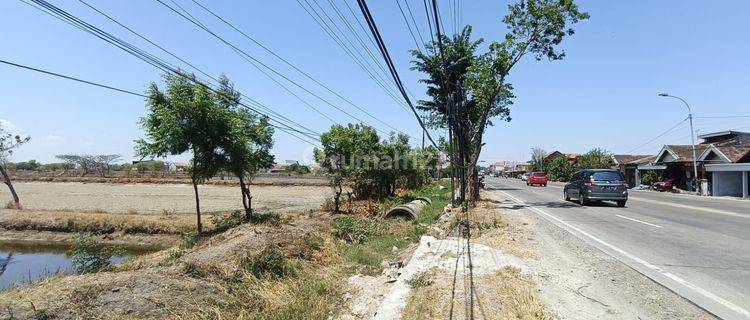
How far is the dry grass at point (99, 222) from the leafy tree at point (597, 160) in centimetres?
5923

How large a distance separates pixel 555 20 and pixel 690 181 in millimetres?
29871

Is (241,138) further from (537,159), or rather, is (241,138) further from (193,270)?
(537,159)

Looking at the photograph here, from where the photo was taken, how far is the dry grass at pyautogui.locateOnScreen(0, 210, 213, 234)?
21531 mm

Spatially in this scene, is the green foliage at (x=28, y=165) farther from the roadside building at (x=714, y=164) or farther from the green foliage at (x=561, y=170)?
the roadside building at (x=714, y=164)

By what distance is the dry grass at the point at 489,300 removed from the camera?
17.3 feet

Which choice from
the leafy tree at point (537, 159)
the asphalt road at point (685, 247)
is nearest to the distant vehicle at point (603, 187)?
the asphalt road at point (685, 247)

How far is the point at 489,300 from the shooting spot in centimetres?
579

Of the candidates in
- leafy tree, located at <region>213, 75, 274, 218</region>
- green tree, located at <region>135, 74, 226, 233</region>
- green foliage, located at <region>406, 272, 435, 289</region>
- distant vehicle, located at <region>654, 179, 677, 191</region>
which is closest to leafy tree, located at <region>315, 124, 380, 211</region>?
leafy tree, located at <region>213, 75, 274, 218</region>

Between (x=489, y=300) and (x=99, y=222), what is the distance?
72.2ft

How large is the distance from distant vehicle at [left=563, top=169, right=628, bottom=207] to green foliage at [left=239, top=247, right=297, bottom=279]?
1643 centimetres

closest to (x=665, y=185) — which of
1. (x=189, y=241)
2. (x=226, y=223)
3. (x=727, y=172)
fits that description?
(x=727, y=172)

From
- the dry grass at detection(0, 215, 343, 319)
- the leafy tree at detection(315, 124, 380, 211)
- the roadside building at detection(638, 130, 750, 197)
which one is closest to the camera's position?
the dry grass at detection(0, 215, 343, 319)

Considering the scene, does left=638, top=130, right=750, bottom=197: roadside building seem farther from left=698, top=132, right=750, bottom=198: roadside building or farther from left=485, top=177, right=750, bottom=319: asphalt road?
left=485, top=177, right=750, bottom=319: asphalt road

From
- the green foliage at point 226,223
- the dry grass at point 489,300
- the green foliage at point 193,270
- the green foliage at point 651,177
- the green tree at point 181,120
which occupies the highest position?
the green tree at point 181,120
